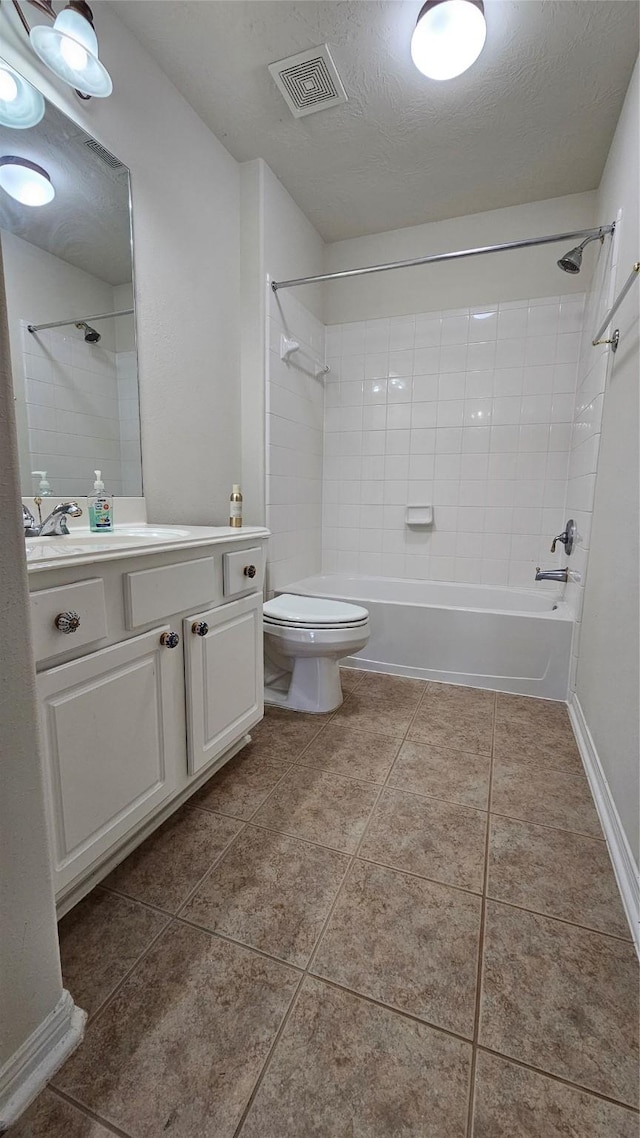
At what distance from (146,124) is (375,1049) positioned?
2.58m

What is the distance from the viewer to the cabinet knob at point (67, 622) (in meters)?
0.83

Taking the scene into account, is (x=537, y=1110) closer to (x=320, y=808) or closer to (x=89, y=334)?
(x=320, y=808)

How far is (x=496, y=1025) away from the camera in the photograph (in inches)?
32.0

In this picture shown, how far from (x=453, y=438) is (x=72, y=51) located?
7.05 ft

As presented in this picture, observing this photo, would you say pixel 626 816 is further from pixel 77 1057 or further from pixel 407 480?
pixel 407 480

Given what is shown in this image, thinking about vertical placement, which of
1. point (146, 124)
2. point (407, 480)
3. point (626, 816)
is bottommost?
point (626, 816)

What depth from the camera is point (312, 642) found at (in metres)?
1.84

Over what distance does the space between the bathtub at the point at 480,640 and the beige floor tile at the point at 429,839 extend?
95 cm

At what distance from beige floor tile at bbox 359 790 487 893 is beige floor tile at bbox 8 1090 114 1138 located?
697mm

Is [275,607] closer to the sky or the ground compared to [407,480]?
closer to the ground

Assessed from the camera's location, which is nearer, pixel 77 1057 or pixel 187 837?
pixel 77 1057

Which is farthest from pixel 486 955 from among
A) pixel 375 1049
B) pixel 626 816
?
pixel 626 816

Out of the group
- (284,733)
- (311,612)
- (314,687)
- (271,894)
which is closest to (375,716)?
(314,687)

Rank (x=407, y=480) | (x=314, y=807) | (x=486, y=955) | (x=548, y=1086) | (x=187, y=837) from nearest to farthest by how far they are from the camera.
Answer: (x=548, y=1086)
(x=486, y=955)
(x=187, y=837)
(x=314, y=807)
(x=407, y=480)
